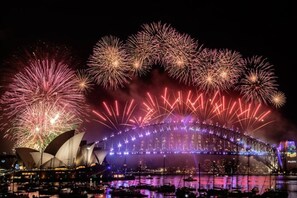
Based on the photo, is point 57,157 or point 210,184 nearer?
point 57,157

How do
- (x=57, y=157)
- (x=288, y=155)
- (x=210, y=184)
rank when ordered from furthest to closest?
(x=288, y=155)
(x=210, y=184)
(x=57, y=157)

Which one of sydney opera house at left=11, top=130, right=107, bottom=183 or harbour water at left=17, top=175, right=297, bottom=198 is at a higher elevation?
sydney opera house at left=11, top=130, right=107, bottom=183

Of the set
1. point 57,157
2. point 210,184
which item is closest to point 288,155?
point 210,184

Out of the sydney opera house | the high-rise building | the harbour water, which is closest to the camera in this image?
the harbour water

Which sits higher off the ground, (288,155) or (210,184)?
(288,155)

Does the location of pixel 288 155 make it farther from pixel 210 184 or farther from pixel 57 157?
pixel 57 157

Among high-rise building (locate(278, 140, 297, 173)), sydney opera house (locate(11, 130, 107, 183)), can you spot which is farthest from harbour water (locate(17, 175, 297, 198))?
high-rise building (locate(278, 140, 297, 173))

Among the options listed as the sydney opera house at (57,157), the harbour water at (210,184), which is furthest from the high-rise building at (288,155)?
the sydney opera house at (57,157)

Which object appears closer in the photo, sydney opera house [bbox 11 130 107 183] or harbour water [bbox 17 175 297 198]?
harbour water [bbox 17 175 297 198]

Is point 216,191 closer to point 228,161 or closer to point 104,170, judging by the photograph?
point 104,170

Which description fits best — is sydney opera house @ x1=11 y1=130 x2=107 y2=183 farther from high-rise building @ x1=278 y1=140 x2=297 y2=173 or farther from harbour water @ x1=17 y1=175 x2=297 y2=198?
high-rise building @ x1=278 y1=140 x2=297 y2=173

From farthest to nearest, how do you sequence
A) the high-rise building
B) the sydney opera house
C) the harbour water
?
the high-rise building
the sydney opera house
the harbour water

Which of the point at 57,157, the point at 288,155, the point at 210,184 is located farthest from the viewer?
the point at 288,155

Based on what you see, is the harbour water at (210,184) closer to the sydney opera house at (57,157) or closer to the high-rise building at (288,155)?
the sydney opera house at (57,157)
